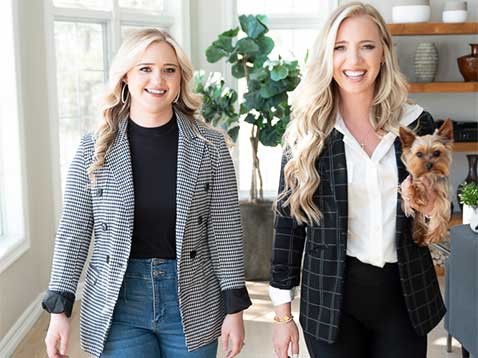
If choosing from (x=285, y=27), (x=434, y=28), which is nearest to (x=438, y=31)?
(x=434, y=28)

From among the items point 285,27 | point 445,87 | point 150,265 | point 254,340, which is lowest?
point 254,340

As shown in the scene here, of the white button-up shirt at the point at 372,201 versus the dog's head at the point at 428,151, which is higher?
the dog's head at the point at 428,151

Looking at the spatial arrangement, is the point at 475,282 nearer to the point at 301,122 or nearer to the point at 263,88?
the point at 301,122

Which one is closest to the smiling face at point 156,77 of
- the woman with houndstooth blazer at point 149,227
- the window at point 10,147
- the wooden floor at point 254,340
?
the woman with houndstooth blazer at point 149,227

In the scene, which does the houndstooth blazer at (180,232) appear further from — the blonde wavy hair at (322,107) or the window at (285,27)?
the window at (285,27)

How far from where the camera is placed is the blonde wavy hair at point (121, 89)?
72.6 inches

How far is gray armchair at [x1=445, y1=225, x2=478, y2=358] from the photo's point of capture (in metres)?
→ 3.10

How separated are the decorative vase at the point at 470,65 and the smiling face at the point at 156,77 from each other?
438cm

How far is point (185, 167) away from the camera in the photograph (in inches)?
73.4

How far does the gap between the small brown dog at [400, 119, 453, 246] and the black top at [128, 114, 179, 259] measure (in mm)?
598

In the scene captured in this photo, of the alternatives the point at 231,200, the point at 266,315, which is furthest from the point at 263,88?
the point at 231,200

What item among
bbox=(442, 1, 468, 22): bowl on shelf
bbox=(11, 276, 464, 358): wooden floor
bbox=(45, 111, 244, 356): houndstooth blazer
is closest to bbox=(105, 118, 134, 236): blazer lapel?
bbox=(45, 111, 244, 356): houndstooth blazer

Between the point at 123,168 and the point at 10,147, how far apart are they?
2745 mm

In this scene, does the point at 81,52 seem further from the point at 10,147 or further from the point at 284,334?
the point at 284,334
